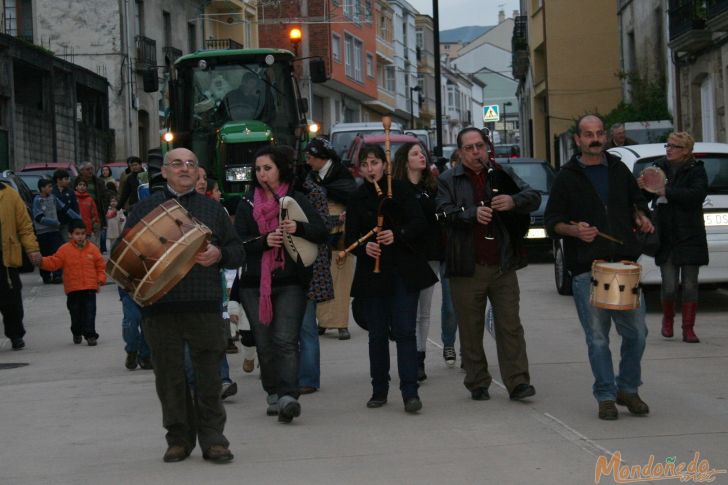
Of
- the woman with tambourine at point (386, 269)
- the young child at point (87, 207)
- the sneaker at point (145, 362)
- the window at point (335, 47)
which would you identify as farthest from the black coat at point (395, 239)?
the window at point (335, 47)

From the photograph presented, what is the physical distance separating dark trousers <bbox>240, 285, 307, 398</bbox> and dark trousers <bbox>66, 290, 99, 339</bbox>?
5.54 m

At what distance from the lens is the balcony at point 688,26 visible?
26675 millimetres

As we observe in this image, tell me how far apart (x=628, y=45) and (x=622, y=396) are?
28.9 metres

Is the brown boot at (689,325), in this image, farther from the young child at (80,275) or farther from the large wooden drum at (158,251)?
the large wooden drum at (158,251)

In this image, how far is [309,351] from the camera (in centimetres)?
1008

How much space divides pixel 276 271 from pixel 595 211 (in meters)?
2.14

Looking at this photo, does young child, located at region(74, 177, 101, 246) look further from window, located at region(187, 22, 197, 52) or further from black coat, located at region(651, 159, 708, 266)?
window, located at region(187, 22, 197, 52)

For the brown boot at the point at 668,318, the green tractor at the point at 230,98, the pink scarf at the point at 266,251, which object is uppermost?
the green tractor at the point at 230,98

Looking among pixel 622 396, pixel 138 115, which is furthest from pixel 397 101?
pixel 622 396

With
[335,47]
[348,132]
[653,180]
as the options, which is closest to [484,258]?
[653,180]

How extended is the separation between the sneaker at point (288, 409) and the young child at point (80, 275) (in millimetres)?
5622

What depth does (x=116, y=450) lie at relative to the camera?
27.4 feet

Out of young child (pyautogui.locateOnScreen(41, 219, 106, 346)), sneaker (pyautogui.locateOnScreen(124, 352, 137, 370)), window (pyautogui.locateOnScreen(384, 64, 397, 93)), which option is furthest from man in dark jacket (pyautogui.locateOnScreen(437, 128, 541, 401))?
window (pyautogui.locateOnScreen(384, 64, 397, 93))

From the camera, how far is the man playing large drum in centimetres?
766
